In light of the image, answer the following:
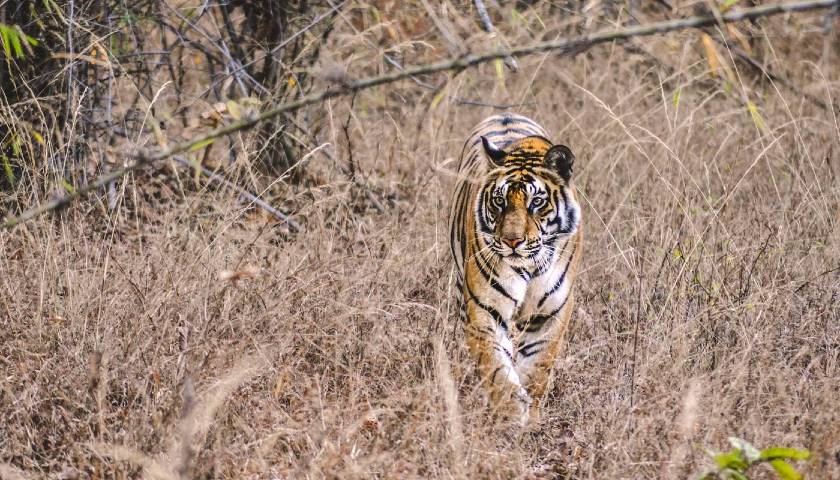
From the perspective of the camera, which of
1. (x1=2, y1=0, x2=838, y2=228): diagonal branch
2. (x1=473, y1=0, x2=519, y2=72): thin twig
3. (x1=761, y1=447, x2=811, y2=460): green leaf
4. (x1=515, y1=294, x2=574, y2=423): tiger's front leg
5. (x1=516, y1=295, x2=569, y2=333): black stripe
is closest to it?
(x1=2, y1=0, x2=838, y2=228): diagonal branch

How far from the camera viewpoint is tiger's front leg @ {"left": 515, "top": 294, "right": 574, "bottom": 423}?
3.57m

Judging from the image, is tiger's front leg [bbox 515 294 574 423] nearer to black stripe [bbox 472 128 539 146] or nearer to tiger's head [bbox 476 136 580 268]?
tiger's head [bbox 476 136 580 268]

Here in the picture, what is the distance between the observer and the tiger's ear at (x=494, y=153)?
381 centimetres

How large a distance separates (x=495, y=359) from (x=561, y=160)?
79 cm

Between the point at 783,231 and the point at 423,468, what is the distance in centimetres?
215

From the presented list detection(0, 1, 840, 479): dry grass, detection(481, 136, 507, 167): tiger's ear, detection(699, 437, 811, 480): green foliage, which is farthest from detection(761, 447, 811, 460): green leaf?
detection(481, 136, 507, 167): tiger's ear

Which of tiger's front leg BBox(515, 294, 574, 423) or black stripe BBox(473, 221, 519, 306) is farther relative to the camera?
black stripe BBox(473, 221, 519, 306)

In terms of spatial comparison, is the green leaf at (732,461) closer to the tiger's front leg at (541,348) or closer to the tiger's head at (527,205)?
the tiger's front leg at (541,348)

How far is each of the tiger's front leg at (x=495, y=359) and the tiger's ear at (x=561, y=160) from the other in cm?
59

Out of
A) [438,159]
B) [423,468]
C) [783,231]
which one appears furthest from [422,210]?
[423,468]

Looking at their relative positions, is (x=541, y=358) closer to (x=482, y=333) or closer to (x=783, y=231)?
(x=482, y=333)

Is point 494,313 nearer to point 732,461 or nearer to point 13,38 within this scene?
point 732,461

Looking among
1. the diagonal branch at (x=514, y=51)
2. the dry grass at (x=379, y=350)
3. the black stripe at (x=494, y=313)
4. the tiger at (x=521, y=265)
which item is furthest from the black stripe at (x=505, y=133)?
the diagonal branch at (x=514, y=51)

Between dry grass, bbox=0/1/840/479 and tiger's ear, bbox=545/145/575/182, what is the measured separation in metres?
0.23
